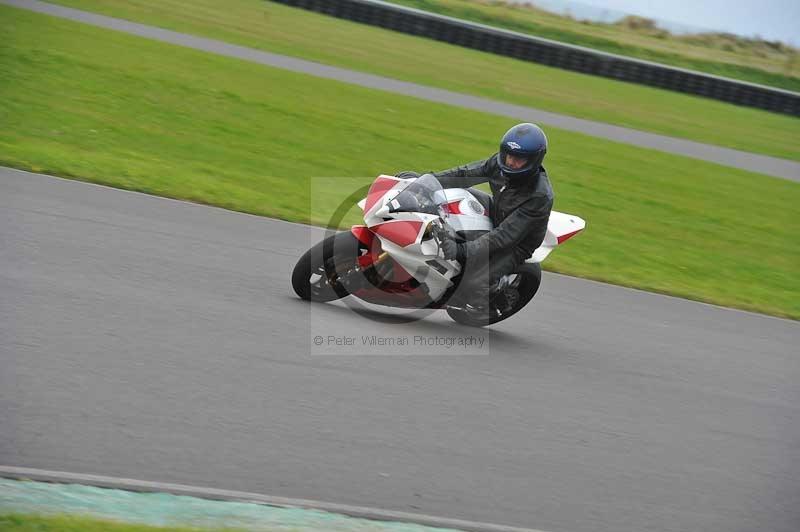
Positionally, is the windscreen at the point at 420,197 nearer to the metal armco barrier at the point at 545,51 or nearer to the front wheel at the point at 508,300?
the front wheel at the point at 508,300

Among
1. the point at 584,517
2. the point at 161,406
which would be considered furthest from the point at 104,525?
the point at 584,517

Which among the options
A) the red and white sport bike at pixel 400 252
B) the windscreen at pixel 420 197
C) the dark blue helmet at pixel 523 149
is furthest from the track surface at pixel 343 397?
the dark blue helmet at pixel 523 149

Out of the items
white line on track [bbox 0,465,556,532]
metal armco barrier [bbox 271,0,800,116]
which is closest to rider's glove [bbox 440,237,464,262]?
white line on track [bbox 0,465,556,532]

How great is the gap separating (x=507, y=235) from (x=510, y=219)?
0.40 feet

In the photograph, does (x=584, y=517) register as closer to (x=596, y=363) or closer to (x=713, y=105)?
(x=596, y=363)

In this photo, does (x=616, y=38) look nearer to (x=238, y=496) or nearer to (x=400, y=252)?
(x=400, y=252)

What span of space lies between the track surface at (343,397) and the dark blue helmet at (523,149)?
138cm

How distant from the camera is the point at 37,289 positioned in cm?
610

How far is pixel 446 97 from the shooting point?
1962 cm

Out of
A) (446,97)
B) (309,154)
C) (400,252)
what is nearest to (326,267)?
(400,252)

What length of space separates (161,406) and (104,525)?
127 centimetres

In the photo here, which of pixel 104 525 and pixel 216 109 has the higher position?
pixel 104 525

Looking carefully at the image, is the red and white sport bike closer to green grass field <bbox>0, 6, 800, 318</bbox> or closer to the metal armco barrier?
green grass field <bbox>0, 6, 800, 318</bbox>

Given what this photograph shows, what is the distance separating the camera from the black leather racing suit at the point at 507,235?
6.85m
